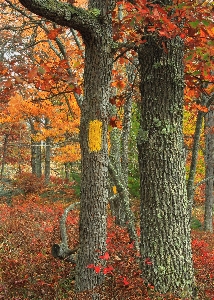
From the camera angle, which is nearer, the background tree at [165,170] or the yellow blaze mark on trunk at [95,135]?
the yellow blaze mark on trunk at [95,135]

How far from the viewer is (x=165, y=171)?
4.52 meters

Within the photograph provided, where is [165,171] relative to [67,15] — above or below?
below

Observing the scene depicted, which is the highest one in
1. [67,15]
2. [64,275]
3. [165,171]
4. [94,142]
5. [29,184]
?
[67,15]

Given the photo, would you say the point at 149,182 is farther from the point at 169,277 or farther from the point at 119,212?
the point at 119,212

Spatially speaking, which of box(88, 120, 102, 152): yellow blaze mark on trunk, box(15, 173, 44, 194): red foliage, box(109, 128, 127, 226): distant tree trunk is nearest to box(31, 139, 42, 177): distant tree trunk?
box(15, 173, 44, 194): red foliage

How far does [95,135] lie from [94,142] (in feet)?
0.28

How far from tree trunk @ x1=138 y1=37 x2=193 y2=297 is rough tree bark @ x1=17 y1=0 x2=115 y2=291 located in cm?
64

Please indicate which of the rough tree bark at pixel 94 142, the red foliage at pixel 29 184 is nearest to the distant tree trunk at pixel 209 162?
the red foliage at pixel 29 184

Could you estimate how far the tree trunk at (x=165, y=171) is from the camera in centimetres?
448

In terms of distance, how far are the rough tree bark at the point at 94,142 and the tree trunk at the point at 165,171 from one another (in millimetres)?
637

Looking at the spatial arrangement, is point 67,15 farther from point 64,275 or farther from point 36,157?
point 36,157

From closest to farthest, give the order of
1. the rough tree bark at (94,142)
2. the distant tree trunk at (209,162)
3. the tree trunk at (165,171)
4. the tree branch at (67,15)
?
the tree branch at (67,15) → the rough tree bark at (94,142) → the tree trunk at (165,171) → the distant tree trunk at (209,162)

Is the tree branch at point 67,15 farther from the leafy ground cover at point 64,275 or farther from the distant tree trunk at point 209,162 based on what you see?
the distant tree trunk at point 209,162

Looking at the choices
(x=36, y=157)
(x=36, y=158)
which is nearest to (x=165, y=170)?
(x=36, y=157)
